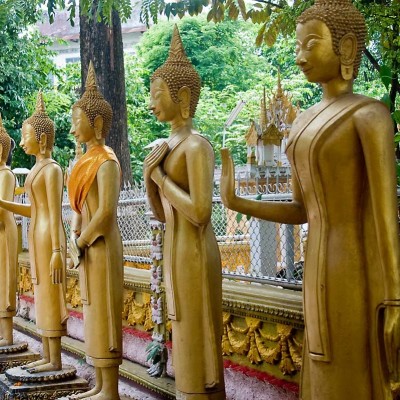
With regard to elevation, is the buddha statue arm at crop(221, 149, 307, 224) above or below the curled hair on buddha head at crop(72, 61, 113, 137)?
below

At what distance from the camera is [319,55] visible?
260 centimetres

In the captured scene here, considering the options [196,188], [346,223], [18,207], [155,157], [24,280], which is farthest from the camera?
[24,280]

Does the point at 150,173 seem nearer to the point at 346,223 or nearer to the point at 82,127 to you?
the point at 82,127

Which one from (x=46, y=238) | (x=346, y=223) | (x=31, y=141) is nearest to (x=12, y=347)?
(x=46, y=238)

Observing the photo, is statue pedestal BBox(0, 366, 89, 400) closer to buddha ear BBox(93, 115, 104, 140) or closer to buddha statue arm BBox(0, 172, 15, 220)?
buddha statue arm BBox(0, 172, 15, 220)

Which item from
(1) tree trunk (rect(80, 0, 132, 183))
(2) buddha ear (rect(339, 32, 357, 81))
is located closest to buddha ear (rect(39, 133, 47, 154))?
(2) buddha ear (rect(339, 32, 357, 81))

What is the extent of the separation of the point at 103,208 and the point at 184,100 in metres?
0.85

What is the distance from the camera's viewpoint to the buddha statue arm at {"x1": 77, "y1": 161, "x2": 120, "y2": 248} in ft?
13.4

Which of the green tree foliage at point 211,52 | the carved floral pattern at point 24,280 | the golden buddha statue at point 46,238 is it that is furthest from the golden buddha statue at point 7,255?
the green tree foliage at point 211,52

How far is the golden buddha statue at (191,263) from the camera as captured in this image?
340 centimetres

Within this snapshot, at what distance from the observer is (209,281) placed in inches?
136

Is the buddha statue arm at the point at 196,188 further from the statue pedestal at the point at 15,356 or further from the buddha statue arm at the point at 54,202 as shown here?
the statue pedestal at the point at 15,356

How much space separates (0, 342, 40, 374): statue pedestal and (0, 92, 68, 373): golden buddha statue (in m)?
0.75

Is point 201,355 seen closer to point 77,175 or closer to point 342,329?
point 342,329
